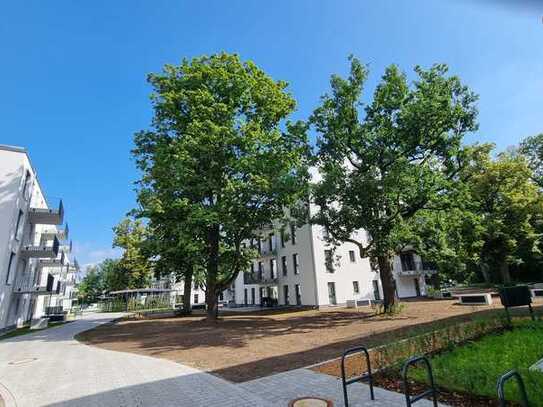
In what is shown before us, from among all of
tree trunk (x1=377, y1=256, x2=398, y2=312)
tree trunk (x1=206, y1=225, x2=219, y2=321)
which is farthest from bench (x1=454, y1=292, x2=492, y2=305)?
tree trunk (x1=206, y1=225, x2=219, y2=321)

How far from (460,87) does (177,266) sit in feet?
77.2

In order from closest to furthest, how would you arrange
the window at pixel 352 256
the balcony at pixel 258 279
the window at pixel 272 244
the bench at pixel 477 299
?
the bench at pixel 477 299 < the window at pixel 352 256 < the balcony at pixel 258 279 < the window at pixel 272 244

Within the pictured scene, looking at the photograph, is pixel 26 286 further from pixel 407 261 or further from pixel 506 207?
pixel 506 207

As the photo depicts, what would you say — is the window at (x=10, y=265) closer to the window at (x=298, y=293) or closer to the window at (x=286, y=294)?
the window at (x=298, y=293)

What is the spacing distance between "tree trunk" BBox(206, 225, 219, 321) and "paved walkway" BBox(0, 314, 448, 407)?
11164 millimetres

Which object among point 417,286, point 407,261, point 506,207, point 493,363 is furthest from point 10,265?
point 506,207

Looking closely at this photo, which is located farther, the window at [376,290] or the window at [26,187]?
the window at [376,290]

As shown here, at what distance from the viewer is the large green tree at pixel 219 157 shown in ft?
63.7

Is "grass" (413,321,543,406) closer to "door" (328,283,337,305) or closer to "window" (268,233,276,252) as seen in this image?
"door" (328,283,337,305)

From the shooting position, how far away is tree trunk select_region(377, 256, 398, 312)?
19.0 m

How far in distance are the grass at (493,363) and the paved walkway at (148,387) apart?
996 millimetres

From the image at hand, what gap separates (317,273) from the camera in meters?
30.2

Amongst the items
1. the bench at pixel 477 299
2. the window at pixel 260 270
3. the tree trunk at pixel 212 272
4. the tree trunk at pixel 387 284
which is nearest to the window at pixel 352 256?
the window at pixel 260 270

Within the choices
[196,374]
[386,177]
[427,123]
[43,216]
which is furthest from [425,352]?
[43,216]
